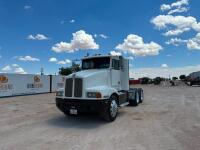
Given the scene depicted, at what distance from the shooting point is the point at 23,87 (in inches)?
927

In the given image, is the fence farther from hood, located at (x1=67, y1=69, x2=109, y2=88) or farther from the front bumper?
hood, located at (x1=67, y1=69, x2=109, y2=88)

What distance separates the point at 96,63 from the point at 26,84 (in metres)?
14.9

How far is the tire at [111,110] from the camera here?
896 cm

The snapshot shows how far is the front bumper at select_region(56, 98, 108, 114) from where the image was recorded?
867cm

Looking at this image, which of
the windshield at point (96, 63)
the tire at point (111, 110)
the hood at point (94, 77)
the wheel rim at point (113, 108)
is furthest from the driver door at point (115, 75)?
the wheel rim at point (113, 108)

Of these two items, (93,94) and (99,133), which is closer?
(99,133)

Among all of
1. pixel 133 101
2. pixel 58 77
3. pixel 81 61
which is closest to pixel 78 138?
pixel 81 61

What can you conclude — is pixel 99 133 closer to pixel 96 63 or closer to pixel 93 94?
pixel 93 94

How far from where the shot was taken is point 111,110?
367 inches

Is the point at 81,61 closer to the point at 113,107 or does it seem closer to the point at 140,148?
the point at 113,107

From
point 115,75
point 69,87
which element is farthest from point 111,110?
point 115,75

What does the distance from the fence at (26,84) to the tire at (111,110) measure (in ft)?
47.3

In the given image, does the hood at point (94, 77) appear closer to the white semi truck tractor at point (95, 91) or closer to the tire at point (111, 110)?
the white semi truck tractor at point (95, 91)

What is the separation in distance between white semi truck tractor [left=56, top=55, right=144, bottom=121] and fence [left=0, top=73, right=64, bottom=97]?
1284 cm
